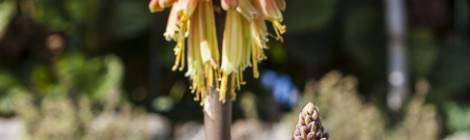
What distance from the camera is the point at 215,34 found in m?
1.19

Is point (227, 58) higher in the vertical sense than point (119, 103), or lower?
lower

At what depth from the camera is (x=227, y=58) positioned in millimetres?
1178

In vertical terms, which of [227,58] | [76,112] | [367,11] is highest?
[367,11]

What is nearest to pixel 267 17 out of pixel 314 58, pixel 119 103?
pixel 119 103

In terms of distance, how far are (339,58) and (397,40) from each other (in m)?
0.42

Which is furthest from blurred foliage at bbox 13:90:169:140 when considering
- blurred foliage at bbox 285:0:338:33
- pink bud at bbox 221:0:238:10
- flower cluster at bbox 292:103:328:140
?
flower cluster at bbox 292:103:328:140

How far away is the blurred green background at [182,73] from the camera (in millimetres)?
4406

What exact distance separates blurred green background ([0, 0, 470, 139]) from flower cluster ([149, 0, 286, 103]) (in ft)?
9.46

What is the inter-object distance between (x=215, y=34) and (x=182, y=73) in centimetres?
351

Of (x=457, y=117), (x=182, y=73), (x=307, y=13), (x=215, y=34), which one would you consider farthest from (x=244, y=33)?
(x=457, y=117)

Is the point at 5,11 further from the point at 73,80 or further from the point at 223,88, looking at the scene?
the point at 223,88

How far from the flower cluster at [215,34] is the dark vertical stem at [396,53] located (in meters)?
3.42

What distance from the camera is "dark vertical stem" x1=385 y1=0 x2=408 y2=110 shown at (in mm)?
4605

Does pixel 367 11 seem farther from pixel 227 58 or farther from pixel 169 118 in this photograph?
pixel 227 58
